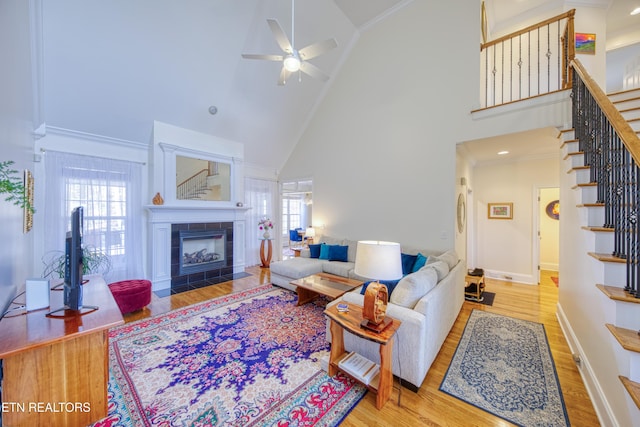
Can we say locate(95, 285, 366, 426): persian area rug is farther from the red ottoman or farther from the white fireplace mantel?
the white fireplace mantel

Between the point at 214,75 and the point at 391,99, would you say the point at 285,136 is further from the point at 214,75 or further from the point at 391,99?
the point at 391,99

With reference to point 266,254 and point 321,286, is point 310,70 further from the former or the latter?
point 266,254

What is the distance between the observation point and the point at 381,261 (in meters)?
1.70

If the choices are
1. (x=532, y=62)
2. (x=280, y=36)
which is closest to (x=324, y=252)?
(x=280, y=36)

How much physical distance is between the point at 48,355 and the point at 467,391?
2961mm

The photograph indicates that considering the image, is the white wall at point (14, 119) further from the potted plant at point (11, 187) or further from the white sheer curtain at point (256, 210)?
the white sheer curtain at point (256, 210)

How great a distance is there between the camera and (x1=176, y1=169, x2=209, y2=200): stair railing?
4.54 m

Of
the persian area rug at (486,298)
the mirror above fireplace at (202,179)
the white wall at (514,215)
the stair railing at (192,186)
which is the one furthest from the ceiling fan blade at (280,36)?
the white wall at (514,215)

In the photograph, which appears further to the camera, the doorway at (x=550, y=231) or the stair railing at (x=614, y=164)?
the doorway at (x=550, y=231)

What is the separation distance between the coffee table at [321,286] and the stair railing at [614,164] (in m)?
2.45

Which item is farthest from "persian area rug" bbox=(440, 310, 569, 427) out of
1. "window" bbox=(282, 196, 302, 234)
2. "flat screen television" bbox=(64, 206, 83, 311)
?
"window" bbox=(282, 196, 302, 234)

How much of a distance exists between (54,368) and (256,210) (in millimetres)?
4860

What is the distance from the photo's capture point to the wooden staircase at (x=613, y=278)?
127 cm

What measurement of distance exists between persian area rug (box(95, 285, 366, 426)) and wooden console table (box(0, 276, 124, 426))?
0.29 metres
